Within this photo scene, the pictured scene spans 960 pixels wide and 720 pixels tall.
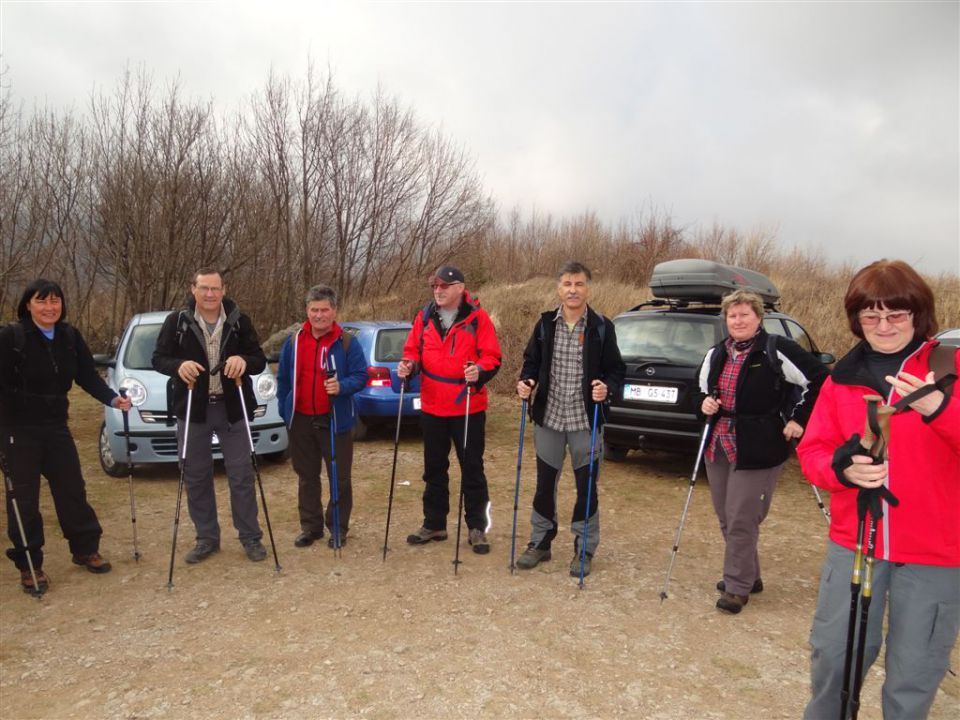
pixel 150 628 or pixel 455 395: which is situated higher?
pixel 455 395

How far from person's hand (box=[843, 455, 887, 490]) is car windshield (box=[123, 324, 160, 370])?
22.2ft

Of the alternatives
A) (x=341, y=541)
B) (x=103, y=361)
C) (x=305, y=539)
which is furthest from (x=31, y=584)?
(x=103, y=361)

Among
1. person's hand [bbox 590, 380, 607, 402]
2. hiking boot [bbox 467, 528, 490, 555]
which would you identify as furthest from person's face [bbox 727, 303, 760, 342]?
hiking boot [bbox 467, 528, 490, 555]

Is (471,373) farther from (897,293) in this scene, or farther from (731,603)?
(897,293)

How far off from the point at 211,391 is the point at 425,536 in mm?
1882

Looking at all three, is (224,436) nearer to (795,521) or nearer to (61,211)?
(795,521)

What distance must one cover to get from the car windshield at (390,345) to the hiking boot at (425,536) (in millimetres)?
3722

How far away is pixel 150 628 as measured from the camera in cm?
381

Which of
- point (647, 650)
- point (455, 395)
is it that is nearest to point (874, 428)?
point (647, 650)

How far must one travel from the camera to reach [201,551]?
480cm

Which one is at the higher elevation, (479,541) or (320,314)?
(320,314)

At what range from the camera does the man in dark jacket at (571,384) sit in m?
4.43

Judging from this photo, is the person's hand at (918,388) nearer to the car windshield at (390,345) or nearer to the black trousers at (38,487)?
the black trousers at (38,487)

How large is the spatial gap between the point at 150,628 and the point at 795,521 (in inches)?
201
